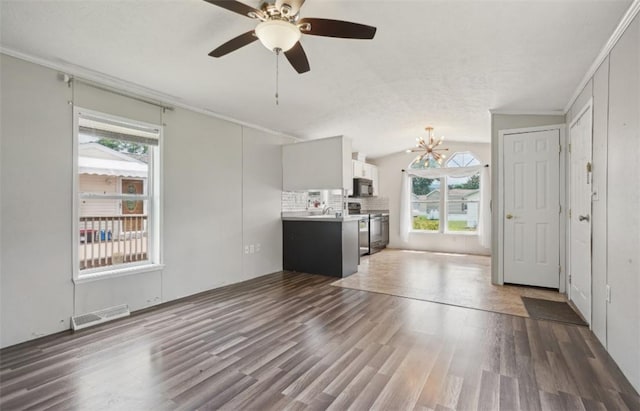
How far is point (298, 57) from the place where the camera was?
228 centimetres

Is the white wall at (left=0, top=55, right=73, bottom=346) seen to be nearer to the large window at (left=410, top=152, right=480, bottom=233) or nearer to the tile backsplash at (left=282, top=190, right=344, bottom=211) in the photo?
the tile backsplash at (left=282, top=190, right=344, bottom=211)

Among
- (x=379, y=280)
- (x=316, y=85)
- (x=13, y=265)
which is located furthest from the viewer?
(x=379, y=280)

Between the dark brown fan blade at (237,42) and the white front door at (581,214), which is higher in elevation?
the dark brown fan blade at (237,42)

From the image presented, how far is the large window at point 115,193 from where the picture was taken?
9.84ft

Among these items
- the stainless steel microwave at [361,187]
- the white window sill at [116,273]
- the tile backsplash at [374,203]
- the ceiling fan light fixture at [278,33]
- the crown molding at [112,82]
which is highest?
the crown molding at [112,82]

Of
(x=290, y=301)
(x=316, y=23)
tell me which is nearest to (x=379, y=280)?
(x=290, y=301)

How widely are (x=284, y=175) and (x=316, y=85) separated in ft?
7.12

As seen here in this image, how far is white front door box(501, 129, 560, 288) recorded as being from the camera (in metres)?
4.01

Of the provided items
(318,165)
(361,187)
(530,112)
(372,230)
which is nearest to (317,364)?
(318,165)

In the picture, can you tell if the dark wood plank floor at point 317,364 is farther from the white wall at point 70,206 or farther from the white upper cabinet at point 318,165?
the white upper cabinet at point 318,165

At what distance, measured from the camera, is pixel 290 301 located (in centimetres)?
358

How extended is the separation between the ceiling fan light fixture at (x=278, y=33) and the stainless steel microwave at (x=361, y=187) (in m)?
5.31

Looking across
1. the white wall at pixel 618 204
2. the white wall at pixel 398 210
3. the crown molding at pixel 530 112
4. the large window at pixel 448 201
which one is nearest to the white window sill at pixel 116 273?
the white wall at pixel 618 204

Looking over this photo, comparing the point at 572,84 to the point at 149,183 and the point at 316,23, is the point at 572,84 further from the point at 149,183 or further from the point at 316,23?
the point at 149,183
